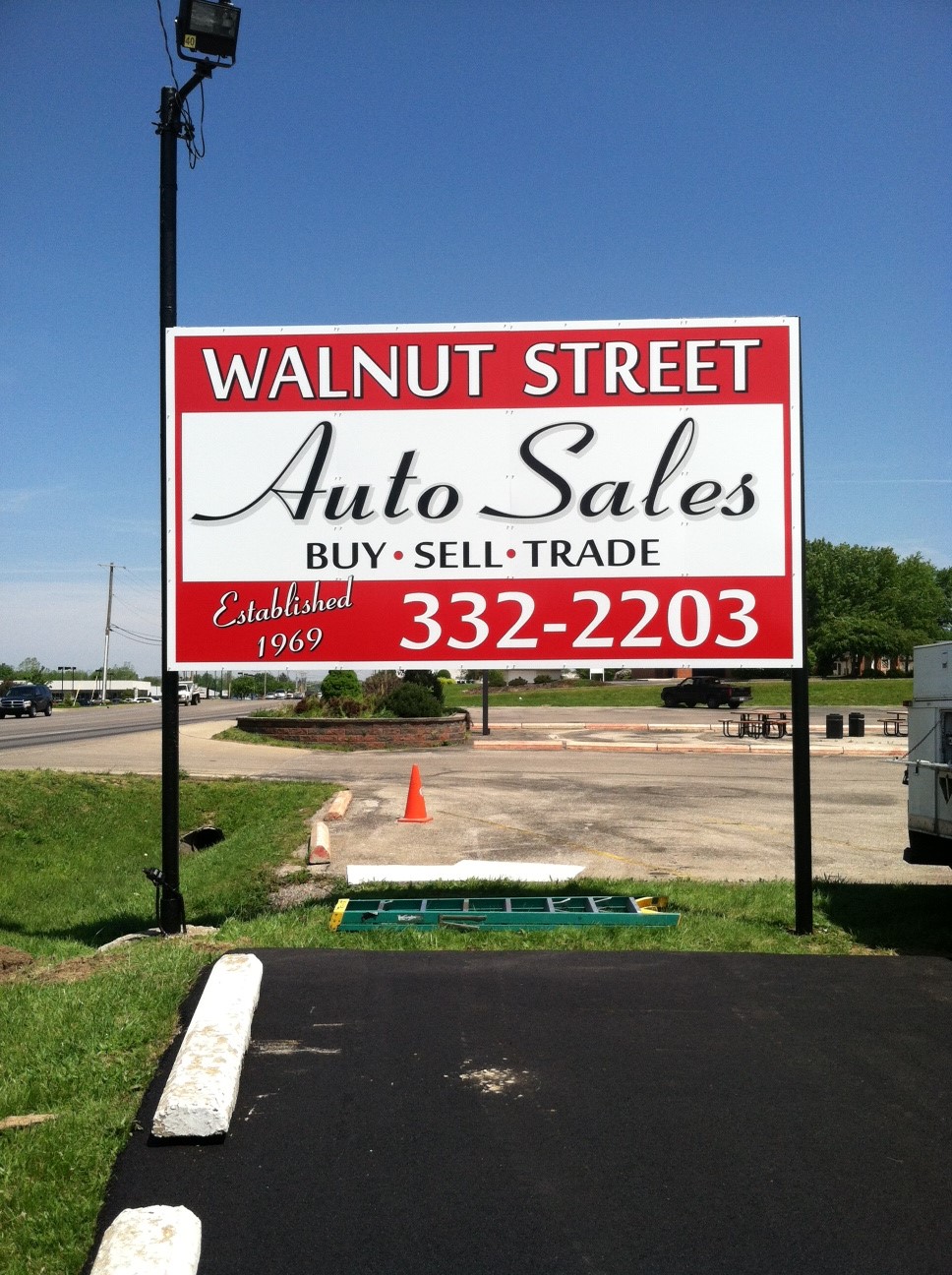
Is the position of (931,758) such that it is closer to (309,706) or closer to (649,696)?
(309,706)

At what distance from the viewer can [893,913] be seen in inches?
329

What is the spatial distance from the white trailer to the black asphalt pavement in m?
1.65

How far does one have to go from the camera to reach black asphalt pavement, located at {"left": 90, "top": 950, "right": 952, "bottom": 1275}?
128 inches

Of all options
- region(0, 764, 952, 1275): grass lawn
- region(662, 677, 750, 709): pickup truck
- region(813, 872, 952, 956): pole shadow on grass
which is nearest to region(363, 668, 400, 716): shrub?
region(0, 764, 952, 1275): grass lawn

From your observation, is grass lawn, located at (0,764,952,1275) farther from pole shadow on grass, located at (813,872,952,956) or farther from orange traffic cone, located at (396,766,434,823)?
orange traffic cone, located at (396,766,434,823)

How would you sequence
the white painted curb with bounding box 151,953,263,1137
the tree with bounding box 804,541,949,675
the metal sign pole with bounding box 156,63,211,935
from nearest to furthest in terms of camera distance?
1. the white painted curb with bounding box 151,953,263,1137
2. the metal sign pole with bounding box 156,63,211,935
3. the tree with bounding box 804,541,949,675

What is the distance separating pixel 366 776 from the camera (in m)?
19.4

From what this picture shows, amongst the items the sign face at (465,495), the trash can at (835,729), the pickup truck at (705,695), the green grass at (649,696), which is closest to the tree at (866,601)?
the green grass at (649,696)

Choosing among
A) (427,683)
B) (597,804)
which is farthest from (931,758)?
(427,683)

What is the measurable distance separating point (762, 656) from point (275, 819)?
8.36 meters

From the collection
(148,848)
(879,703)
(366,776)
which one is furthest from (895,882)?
(879,703)

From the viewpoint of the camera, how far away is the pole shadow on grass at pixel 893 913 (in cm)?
738

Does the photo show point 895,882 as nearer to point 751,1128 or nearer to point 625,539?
point 625,539

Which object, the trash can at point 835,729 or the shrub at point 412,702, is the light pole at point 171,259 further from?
the trash can at point 835,729
